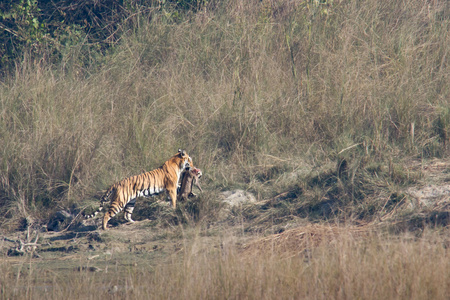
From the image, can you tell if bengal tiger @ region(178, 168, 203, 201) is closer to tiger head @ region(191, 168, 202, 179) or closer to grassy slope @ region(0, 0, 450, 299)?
tiger head @ region(191, 168, 202, 179)

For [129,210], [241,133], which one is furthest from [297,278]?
[241,133]

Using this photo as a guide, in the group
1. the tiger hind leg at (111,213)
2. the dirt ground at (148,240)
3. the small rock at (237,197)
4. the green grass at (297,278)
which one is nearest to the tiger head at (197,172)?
the small rock at (237,197)

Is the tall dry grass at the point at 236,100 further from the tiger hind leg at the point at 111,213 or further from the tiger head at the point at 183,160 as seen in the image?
the tiger hind leg at the point at 111,213

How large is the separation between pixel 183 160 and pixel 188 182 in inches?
13.1

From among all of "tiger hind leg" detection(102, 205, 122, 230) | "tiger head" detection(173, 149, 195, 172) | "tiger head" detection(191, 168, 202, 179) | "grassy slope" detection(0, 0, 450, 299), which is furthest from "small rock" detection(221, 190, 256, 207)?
"tiger hind leg" detection(102, 205, 122, 230)

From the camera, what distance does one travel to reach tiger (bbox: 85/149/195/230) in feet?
21.9

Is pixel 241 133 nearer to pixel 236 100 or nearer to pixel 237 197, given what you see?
pixel 236 100

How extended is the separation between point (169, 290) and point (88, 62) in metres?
6.43

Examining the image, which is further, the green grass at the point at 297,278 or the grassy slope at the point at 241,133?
the grassy slope at the point at 241,133

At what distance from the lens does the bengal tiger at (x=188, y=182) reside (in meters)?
6.96

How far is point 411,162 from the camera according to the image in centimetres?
692

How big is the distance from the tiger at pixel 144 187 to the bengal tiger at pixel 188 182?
0.08 meters

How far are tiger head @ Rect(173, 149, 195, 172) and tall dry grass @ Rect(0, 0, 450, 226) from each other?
14.4 inches

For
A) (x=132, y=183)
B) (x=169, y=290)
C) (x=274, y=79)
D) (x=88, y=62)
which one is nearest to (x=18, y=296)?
(x=169, y=290)
